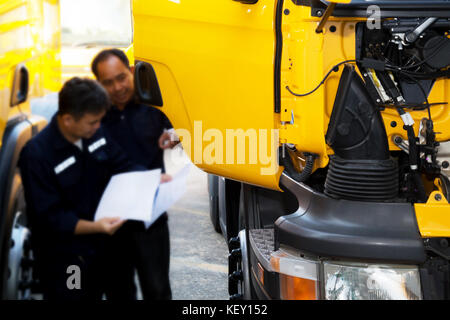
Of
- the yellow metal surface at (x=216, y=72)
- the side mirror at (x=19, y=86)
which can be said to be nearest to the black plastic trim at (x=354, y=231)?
the yellow metal surface at (x=216, y=72)

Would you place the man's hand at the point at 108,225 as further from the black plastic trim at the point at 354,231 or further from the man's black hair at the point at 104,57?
the black plastic trim at the point at 354,231

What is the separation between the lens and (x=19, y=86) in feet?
7.39

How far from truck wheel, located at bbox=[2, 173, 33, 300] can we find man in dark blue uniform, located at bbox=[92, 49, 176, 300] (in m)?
0.53

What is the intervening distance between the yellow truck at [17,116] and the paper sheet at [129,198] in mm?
496

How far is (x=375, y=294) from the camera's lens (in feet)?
6.36

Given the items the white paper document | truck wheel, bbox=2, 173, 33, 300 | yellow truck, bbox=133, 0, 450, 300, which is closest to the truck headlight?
yellow truck, bbox=133, 0, 450, 300

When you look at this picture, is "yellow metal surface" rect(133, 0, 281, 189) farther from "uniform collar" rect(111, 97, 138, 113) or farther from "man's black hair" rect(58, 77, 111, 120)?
"man's black hair" rect(58, 77, 111, 120)

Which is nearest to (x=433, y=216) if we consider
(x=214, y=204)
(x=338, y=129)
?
(x=338, y=129)

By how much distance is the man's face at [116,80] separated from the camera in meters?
1.65

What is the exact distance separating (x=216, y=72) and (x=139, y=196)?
0.88 meters

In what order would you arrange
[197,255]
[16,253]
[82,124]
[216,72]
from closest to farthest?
[82,124] → [16,253] → [216,72] → [197,255]

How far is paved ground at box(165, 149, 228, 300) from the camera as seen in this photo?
321 centimetres

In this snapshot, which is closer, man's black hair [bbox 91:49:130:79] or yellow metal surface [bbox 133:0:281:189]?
man's black hair [bbox 91:49:130:79]

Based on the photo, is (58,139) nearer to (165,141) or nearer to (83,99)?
(83,99)
